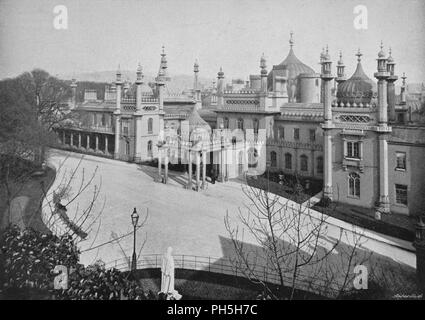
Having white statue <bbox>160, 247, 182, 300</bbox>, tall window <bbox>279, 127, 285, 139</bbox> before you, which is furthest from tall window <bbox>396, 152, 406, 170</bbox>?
white statue <bbox>160, 247, 182, 300</bbox>

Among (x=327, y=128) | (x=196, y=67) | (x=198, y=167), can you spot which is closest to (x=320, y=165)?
(x=327, y=128)

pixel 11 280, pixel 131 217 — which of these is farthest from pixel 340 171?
pixel 11 280

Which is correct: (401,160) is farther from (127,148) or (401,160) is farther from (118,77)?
(118,77)

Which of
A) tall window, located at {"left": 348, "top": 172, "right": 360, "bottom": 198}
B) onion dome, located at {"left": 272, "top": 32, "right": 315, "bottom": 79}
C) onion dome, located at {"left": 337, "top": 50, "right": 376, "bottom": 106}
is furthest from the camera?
onion dome, located at {"left": 337, "top": 50, "right": 376, "bottom": 106}

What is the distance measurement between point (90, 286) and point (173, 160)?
2.70 meters

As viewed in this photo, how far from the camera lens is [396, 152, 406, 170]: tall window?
638cm

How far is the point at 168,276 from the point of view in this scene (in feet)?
18.4

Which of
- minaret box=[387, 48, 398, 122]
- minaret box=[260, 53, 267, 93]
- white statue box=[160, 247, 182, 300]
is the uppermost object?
minaret box=[260, 53, 267, 93]

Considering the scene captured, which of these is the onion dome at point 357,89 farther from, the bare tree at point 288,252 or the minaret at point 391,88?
the bare tree at point 288,252

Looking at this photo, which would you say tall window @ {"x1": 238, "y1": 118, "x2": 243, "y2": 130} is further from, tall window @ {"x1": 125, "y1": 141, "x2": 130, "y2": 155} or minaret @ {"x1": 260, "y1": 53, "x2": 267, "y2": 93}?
tall window @ {"x1": 125, "y1": 141, "x2": 130, "y2": 155}

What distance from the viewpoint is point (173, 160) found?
7191 mm

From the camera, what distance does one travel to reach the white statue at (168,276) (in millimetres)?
5590

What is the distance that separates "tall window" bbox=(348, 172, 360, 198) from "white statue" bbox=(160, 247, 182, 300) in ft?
10.9

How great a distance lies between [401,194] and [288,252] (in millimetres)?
2079
